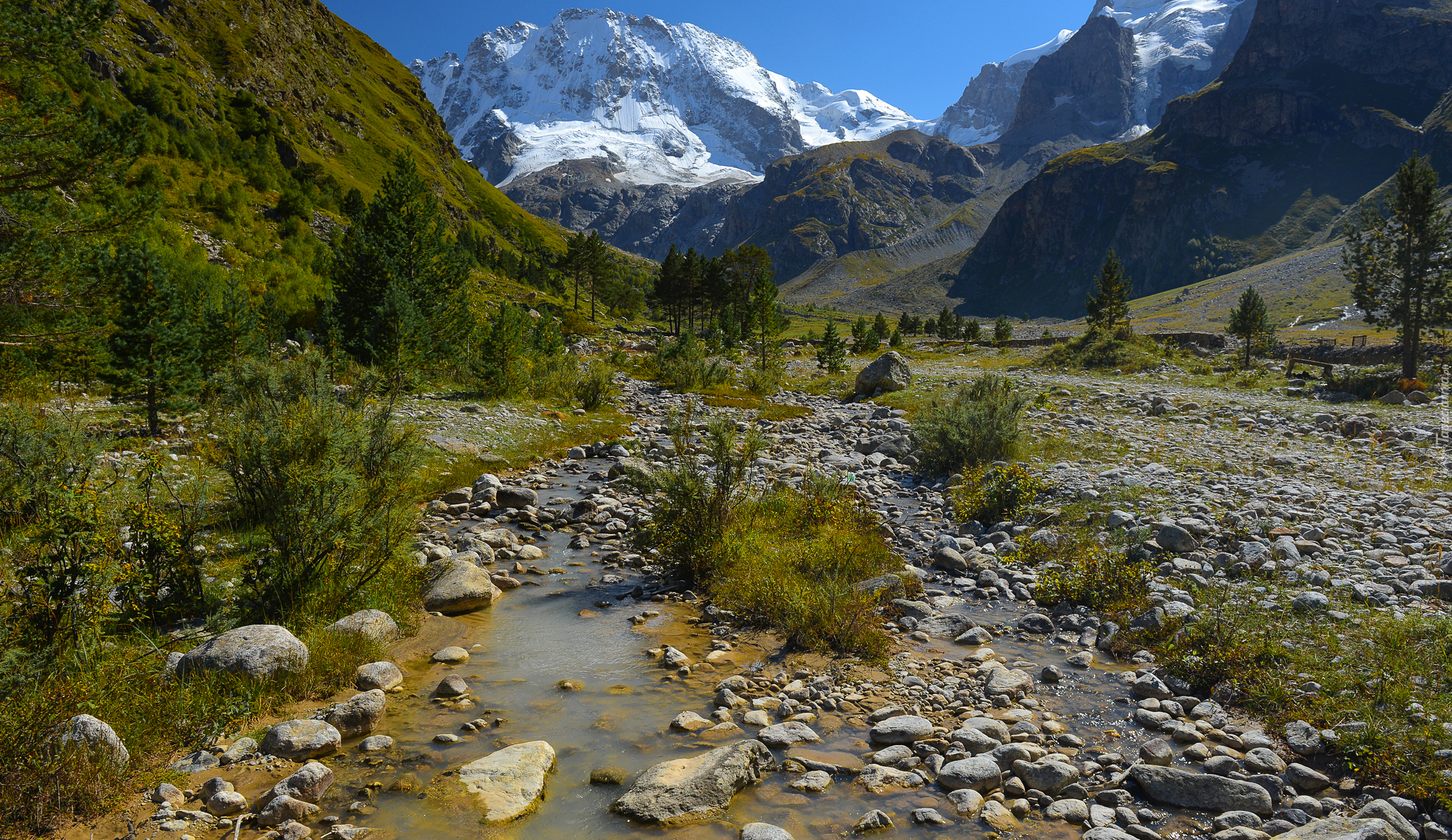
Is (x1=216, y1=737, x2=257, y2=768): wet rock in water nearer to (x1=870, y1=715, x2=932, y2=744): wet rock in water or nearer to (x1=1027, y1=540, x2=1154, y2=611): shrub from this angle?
(x1=870, y1=715, x2=932, y2=744): wet rock in water

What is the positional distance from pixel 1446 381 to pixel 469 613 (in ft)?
135

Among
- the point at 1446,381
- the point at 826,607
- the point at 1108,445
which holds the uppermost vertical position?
the point at 1446,381

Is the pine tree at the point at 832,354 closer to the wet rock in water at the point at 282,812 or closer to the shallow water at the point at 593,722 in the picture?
the shallow water at the point at 593,722

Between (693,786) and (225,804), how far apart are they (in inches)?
143

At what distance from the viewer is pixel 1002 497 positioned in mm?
13734

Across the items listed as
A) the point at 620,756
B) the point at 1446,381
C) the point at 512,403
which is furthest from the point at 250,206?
the point at 1446,381

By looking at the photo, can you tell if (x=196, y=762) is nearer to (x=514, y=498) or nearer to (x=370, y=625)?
(x=370, y=625)

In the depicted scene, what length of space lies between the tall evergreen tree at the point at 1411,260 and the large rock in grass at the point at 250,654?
45423 mm

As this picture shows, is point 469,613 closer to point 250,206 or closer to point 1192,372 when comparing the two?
point 1192,372

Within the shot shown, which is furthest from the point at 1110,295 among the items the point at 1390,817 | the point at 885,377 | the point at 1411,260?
the point at 1390,817

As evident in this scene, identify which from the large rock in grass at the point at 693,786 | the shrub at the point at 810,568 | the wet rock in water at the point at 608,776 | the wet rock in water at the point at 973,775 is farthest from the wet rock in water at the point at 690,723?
the wet rock in water at the point at 973,775

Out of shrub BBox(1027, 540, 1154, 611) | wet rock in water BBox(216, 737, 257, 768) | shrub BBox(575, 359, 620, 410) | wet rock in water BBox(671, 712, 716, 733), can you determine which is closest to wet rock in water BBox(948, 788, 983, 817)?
wet rock in water BBox(671, 712, 716, 733)

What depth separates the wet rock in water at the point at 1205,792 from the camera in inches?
204

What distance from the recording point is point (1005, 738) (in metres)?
6.21
